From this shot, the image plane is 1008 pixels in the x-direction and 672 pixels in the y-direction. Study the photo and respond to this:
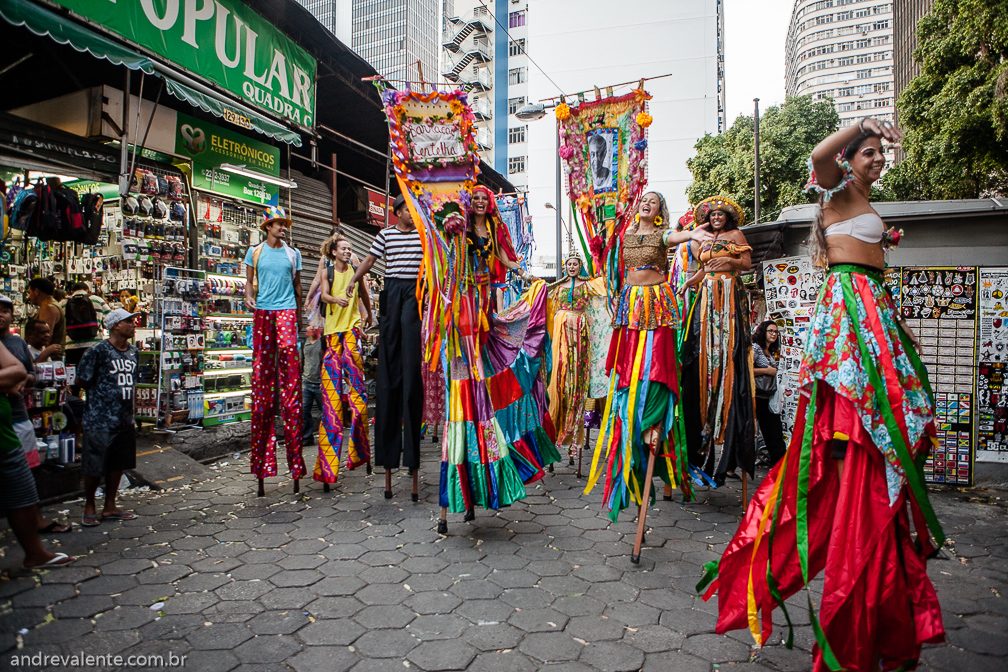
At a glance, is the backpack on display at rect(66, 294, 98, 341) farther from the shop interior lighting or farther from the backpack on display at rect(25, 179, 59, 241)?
the shop interior lighting

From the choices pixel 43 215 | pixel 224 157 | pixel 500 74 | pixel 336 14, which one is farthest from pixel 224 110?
pixel 336 14

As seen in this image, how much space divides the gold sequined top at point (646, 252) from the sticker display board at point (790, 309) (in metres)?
2.81

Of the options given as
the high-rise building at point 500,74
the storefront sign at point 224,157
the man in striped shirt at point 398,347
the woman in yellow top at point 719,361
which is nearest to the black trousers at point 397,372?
the man in striped shirt at point 398,347

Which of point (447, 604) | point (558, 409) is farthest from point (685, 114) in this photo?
point (447, 604)

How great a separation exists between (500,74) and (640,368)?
5901 centimetres

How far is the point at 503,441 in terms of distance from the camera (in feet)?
11.9

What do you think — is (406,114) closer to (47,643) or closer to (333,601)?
(333,601)

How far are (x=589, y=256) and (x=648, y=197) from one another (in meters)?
0.56

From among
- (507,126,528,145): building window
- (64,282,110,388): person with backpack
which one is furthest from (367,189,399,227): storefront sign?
(507,126,528,145): building window

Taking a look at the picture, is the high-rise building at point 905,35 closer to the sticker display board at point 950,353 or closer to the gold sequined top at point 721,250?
the sticker display board at point 950,353

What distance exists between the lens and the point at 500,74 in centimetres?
5594

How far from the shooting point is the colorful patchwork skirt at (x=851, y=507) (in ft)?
6.32

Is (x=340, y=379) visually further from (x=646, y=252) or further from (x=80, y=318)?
(x=80, y=318)

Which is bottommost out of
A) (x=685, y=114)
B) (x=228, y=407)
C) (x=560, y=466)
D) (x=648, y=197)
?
(x=560, y=466)
